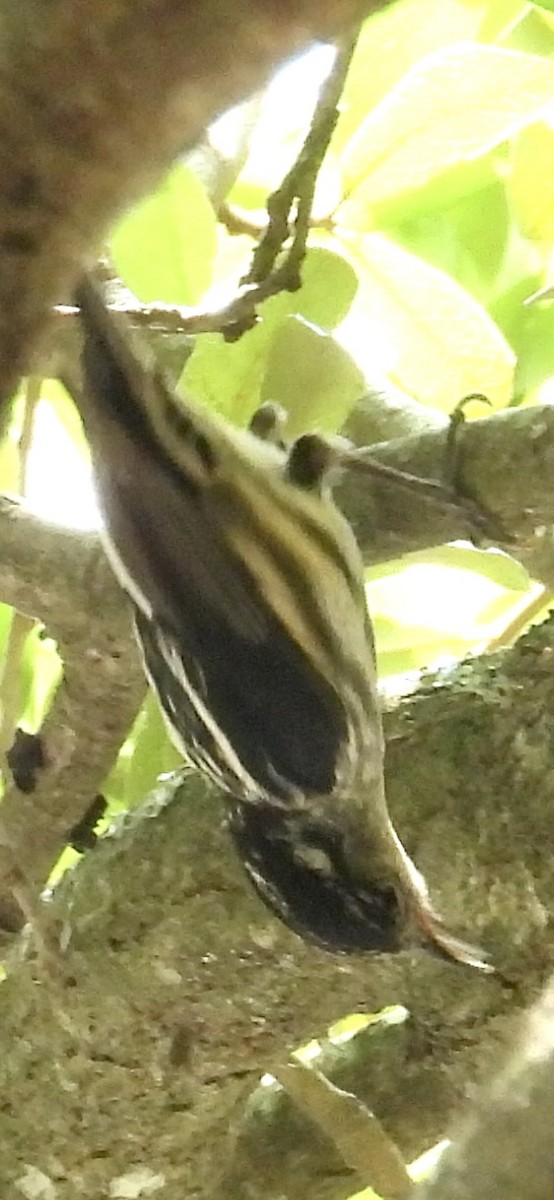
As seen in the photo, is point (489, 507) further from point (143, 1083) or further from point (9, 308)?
point (9, 308)

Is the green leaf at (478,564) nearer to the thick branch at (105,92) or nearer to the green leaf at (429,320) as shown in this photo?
the green leaf at (429,320)

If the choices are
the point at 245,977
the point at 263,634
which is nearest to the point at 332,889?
the point at 245,977

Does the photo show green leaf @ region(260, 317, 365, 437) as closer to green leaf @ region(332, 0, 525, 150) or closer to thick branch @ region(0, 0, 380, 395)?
green leaf @ region(332, 0, 525, 150)

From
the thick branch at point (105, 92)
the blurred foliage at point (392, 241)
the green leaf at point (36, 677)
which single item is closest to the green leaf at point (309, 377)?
the blurred foliage at point (392, 241)

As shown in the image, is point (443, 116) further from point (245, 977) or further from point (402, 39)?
point (245, 977)

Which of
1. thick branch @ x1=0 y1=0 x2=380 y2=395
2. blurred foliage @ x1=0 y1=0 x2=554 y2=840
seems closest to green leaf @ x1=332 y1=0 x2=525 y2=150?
blurred foliage @ x1=0 y1=0 x2=554 y2=840

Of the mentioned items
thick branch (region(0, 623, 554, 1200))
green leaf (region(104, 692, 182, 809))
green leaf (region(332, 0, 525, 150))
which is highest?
green leaf (region(332, 0, 525, 150))

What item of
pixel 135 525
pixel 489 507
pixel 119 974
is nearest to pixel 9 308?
pixel 135 525
